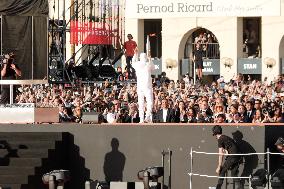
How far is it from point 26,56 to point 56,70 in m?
8.94

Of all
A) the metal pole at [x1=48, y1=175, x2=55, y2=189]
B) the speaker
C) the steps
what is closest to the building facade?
the speaker

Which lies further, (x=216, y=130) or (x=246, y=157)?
(x=246, y=157)

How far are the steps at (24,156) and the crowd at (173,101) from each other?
49.3 inches

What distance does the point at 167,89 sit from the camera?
46.1m

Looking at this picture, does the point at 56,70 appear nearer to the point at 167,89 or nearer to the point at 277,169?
the point at 167,89

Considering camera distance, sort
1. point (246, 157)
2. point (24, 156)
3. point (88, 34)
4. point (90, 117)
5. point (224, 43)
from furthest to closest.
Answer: point (224, 43) < point (88, 34) < point (90, 117) < point (24, 156) < point (246, 157)

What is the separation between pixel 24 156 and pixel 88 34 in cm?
1541

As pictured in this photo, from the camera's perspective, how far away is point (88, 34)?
1941 inches

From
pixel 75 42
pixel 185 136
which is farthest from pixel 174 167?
pixel 75 42

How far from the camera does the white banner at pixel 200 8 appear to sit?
2168 inches

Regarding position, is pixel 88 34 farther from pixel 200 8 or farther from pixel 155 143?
pixel 155 143

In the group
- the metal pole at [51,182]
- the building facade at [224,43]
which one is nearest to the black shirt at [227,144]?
the metal pole at [51,182]

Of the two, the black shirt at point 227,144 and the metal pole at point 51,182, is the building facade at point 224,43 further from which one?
the metal pole at point 51,182

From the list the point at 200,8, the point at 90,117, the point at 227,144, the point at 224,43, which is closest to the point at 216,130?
the point at 227,144
